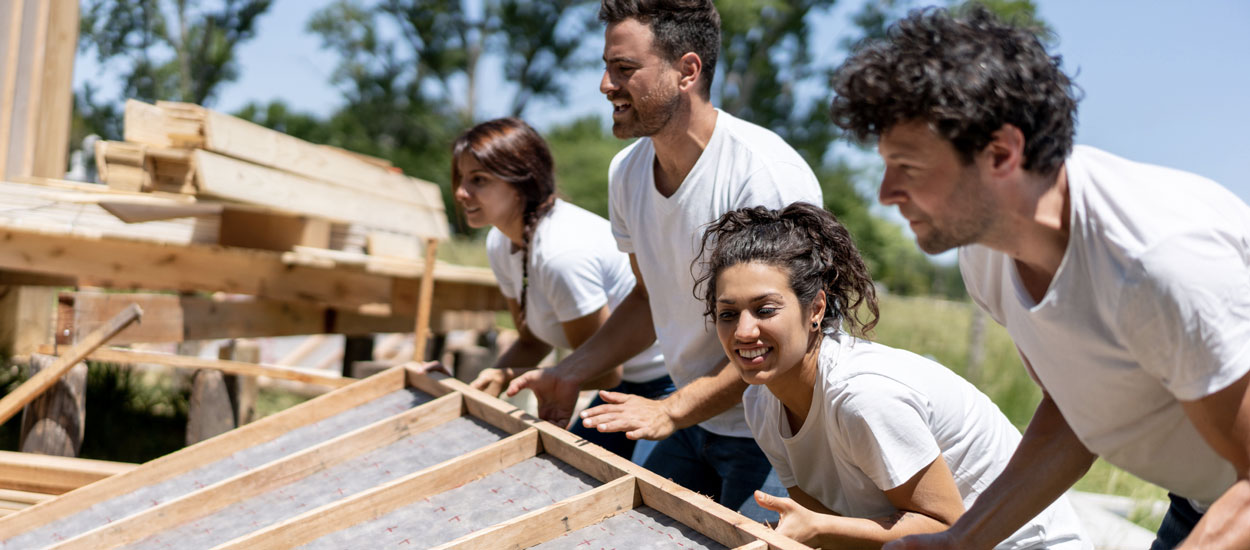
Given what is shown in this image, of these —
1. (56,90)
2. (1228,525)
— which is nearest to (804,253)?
(1228,525)

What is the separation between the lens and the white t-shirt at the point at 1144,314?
4.95ft

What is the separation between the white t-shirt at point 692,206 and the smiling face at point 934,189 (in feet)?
3.56

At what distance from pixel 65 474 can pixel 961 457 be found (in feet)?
9.73

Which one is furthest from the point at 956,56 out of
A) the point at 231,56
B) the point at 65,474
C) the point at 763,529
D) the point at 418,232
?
the point at 231,56

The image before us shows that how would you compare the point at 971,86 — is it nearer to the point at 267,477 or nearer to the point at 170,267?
the point at 267,477

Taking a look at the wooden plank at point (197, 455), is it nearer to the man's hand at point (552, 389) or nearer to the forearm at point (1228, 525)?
the man's hand at point (552, 389)

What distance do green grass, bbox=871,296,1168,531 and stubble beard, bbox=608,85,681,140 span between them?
9.22 feet

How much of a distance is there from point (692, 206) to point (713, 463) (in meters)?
0.81

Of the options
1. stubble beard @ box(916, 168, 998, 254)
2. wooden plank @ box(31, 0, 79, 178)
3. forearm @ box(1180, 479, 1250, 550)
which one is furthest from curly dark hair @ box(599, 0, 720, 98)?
wooden plank @ box(31, 0, 79, 178)

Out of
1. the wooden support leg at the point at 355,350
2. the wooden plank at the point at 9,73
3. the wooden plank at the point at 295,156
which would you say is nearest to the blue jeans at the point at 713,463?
the wooden plank at the point at 295,156

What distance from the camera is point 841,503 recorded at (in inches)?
99.1

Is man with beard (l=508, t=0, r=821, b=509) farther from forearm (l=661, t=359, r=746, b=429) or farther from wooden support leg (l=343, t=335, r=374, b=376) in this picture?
wooden support leg (l=343, t=335, r=374, b=376)

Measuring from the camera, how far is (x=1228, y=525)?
1.56 m

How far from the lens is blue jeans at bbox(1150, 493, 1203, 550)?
200cm
